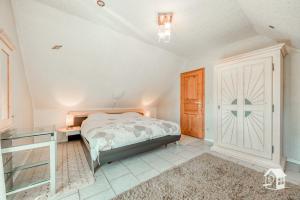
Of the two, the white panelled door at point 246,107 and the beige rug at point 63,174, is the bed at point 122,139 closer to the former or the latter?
the beige rug at point 63,174

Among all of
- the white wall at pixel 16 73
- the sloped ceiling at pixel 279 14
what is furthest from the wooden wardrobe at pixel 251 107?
the white wall at pixel 16 73

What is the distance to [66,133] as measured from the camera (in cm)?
379

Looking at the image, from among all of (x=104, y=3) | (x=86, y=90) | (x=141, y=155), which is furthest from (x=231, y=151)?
(x=86, y=90)

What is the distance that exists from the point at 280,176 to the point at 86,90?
4496mm

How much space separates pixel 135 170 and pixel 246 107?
2516mm

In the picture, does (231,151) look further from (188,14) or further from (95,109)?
(95,109)

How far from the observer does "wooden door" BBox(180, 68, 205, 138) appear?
4.18 metres

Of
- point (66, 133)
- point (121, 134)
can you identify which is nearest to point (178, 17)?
point (121, 134)

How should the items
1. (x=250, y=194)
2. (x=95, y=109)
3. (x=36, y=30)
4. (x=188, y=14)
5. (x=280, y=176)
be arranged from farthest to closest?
(x=95, y=109) → (x=36, y=30) → (x=188, y=14) → (x=280, y=176) → (x=250, y=194)

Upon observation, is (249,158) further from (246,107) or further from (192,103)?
(192,103)

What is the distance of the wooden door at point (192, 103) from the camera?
13.7 ft

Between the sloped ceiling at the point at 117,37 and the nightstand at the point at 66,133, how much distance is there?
73 cm

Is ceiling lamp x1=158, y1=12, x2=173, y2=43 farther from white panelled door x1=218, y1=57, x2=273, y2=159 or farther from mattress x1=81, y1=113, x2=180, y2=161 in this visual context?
mattress x1=81, y1=113, x2=180, y2=161

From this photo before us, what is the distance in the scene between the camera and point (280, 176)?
1.98 m
